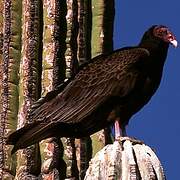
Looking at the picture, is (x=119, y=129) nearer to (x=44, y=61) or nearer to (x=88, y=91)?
(x=88, y=91)

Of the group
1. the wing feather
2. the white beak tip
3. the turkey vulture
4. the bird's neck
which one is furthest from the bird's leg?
the white beak tip

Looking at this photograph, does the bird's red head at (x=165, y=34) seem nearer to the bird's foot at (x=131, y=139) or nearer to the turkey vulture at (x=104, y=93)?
the turkey vulture at (x=104, y=93)

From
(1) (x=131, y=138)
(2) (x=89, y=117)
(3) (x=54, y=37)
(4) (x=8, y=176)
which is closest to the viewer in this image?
(1) (x=131, y=138)

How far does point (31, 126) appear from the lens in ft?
22.2

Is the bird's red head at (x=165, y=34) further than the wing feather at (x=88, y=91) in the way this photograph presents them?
Yes

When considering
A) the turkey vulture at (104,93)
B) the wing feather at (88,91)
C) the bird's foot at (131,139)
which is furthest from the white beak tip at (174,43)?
the bird's foot at (131,139)

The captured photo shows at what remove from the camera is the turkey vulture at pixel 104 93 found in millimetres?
6926

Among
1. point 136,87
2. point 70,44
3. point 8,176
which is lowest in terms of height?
point 8,176

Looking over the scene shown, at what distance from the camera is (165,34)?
7.55m

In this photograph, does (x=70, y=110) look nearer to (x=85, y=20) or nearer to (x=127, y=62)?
(x=127, y=62)

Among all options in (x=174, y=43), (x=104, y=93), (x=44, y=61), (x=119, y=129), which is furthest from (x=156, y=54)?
(x=44, y=61)

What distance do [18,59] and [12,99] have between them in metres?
0.40

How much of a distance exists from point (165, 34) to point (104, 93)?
717 millimetres

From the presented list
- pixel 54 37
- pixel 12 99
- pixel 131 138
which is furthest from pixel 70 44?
pixel 131 138
